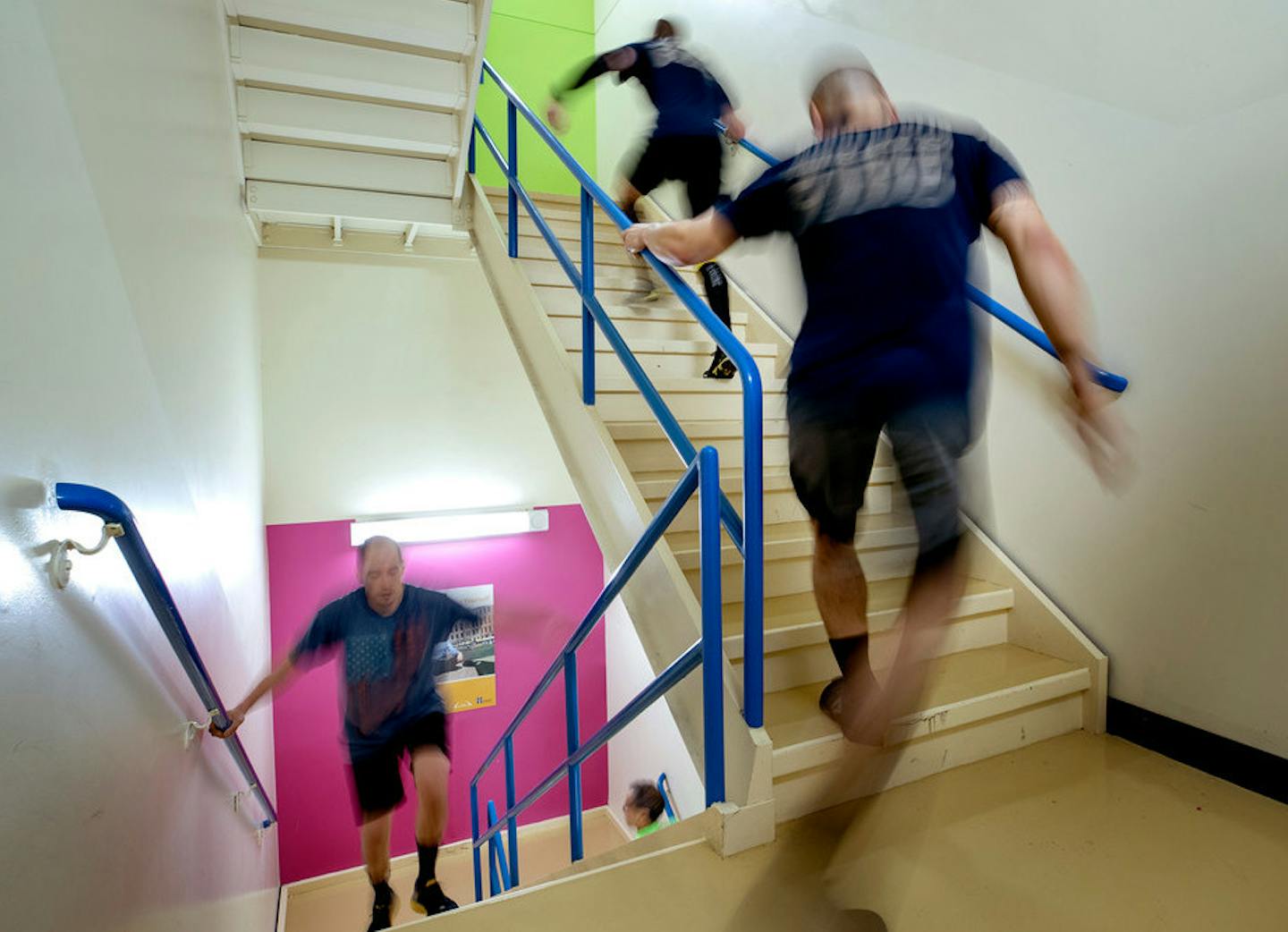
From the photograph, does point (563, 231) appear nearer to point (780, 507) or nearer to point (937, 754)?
point (780, 507)

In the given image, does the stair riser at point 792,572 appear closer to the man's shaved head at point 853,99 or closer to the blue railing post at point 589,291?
the blue railing post at point 589,291

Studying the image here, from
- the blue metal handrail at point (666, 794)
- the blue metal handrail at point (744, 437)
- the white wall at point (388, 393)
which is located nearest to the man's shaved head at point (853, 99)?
the blue metal handrail at point (744, 437)

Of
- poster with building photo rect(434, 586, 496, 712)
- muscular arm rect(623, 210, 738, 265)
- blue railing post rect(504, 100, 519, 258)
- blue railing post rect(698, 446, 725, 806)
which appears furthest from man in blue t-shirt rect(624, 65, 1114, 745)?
poster with building photo rect(434, 586, 496, 712)

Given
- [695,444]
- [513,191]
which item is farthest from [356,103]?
[695,444]

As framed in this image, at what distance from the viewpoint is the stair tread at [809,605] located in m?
1.92

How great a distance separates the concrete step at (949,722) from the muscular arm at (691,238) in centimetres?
98

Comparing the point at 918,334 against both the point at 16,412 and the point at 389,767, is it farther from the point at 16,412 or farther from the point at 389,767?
the point at 389,767

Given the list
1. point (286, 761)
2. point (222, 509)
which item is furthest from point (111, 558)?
point (286, 761)

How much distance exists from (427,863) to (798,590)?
2031mm

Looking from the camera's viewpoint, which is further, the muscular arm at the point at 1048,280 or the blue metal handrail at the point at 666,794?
the blue metal handrail at the point at 666,794

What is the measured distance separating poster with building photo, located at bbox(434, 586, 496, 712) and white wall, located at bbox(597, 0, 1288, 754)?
3973 mm

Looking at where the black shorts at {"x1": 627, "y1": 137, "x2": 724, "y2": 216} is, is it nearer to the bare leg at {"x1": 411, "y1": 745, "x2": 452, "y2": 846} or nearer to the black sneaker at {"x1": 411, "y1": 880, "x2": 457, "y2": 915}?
the bare leg at {"x1": 411, "y1": 745, "x2": 452, "y2": 846}

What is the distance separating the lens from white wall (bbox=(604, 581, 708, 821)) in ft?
15.1

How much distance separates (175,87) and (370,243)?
273 centimetres
